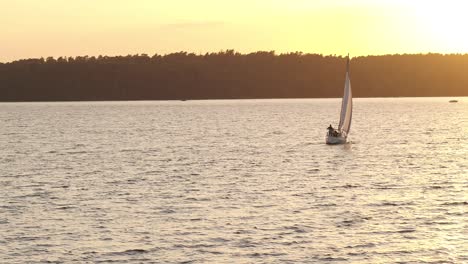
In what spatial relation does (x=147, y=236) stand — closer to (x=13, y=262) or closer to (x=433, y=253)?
(x=13, y=262)

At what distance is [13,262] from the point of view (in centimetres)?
3506

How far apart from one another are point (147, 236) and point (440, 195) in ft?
77.3

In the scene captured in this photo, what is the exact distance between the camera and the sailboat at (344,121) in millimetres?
99438

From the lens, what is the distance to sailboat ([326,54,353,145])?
99.4 meters

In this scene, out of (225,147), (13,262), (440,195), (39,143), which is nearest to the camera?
(13,262)

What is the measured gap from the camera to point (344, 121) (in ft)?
339

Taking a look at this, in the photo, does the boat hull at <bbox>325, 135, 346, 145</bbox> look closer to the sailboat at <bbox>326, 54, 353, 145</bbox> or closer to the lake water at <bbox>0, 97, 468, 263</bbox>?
the sailboat at <bbox>326, 54, 353, 145</bbox>

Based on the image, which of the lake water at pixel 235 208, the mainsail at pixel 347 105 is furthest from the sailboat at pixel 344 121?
the lake water at pixel 235 208

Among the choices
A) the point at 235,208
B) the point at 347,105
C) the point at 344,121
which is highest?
the point at 347,105

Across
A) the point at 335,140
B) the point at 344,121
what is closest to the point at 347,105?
the point at 344,121

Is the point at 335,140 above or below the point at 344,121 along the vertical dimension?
below

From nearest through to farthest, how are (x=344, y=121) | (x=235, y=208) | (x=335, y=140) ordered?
(x=235, y=208)
(x=344, y=121)
(x=335, y=140)

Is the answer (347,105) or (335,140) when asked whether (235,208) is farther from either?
(335,140)

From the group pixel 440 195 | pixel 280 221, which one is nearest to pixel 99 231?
pixel 280 221
